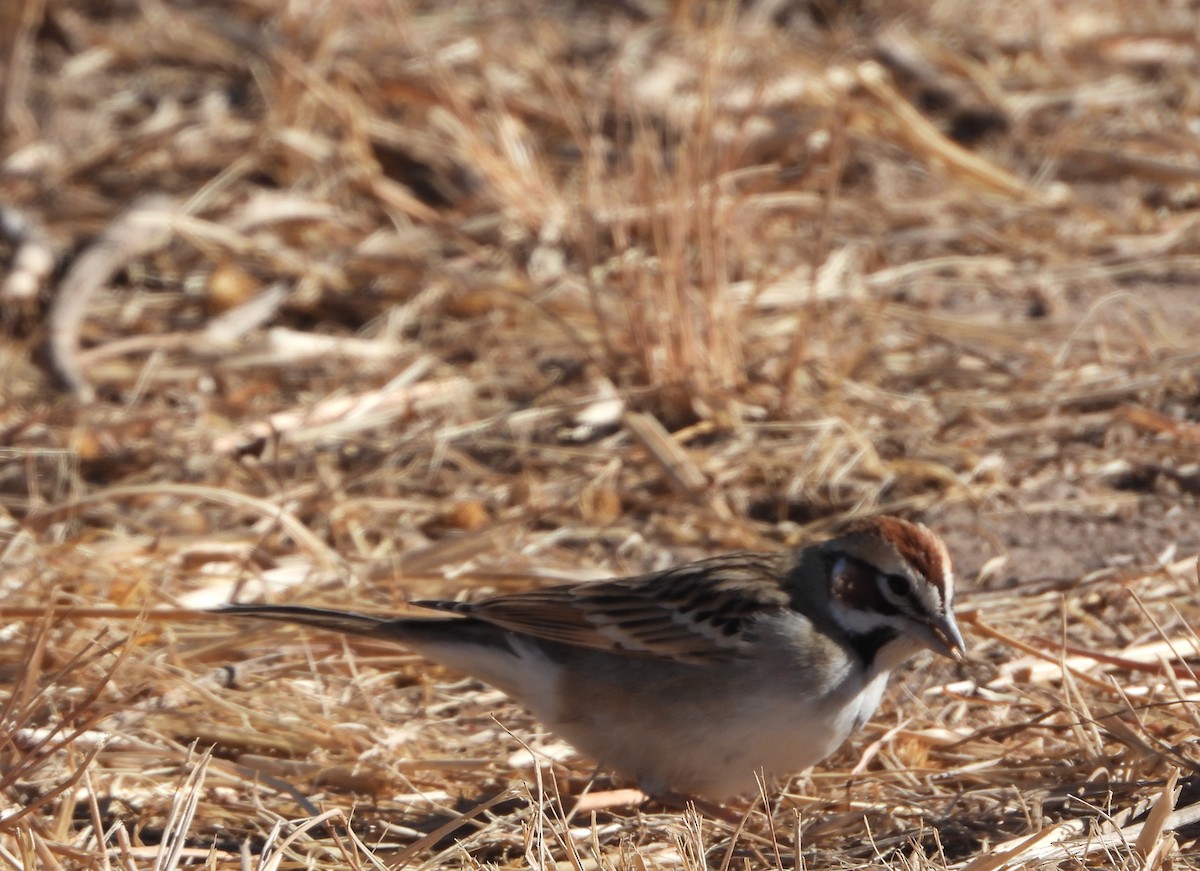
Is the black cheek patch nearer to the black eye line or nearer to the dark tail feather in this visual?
the black eye line

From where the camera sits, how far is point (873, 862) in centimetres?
322

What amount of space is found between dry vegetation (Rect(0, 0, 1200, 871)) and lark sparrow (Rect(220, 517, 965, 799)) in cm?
18

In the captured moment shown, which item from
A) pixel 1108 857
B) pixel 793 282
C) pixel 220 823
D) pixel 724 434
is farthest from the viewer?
pixel 793 282

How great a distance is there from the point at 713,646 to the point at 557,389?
232 centimetres

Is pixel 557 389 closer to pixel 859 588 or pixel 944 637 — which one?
pixel 859 588

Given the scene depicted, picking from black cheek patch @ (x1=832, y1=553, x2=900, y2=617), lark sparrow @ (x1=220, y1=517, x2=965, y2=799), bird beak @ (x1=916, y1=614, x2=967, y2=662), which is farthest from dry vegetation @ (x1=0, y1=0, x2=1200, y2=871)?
black cheek patch @ (x1=832, y1=553, x2=900, y2=617)

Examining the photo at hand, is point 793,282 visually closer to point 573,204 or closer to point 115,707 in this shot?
point 573,204

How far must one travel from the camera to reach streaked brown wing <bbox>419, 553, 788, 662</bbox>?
12.9ft

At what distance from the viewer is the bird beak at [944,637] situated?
3711 millimetres

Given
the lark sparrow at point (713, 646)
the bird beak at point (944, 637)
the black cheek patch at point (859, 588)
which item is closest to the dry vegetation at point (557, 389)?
the lark sparrow at point (713, 646)

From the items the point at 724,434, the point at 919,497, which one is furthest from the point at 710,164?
the point at 919,497

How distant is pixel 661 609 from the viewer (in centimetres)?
405

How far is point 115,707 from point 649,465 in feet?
8.39

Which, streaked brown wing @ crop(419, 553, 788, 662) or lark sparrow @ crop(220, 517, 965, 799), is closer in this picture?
lark sparrow @ crop(220, 517, 965, 799)
